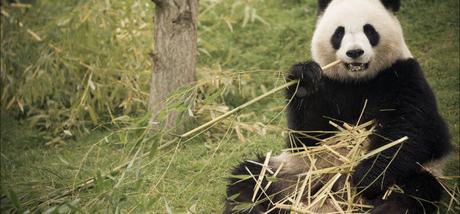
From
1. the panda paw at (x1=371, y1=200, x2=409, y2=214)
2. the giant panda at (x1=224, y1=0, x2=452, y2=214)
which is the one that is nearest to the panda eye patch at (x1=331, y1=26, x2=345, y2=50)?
the giant panda at (x1=224, y1=0, x2=452, y2=214)

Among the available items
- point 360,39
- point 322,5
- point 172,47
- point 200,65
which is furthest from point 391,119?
point 200,65

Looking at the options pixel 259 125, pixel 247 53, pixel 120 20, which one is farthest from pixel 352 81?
pixel 120 20

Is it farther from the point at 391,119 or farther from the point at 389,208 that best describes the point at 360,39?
the point at 389,208

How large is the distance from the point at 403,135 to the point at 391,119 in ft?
0.40

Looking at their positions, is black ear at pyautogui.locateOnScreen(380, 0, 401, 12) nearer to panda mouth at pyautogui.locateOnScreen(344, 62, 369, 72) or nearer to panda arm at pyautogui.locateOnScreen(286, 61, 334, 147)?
panda mouth at pyautogui.locateOnScreen(344, 62, 369, 72)

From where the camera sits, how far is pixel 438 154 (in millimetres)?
3689

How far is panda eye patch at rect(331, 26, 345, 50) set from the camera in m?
3.81

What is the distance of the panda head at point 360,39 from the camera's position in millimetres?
3676

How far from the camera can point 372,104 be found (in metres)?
3.85

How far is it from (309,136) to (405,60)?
0.66m

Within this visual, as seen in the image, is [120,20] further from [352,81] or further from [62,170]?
[352,81]

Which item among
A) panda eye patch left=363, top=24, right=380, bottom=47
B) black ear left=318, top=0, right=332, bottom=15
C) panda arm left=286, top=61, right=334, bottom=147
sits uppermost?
black ear left=318, top=0, right=332, bottom=15

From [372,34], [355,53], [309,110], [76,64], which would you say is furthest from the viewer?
[76,64]

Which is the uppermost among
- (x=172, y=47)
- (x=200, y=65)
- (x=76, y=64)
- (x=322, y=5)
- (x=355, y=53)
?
(x=322, y=5)
